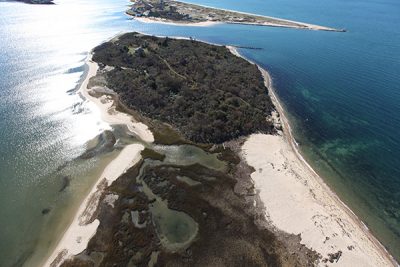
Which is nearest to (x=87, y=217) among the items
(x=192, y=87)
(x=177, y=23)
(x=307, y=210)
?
(x=307, y=210)

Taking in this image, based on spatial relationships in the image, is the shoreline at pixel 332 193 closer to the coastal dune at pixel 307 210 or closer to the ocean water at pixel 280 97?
the coastal dune at pixel 307 210

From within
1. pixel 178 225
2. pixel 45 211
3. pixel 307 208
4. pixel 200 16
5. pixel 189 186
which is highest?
pixel 307 208

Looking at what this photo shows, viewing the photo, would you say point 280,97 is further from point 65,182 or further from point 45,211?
point 45,211

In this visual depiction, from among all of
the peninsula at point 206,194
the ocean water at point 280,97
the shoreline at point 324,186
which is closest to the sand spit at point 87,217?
the peninsula at point 206,194

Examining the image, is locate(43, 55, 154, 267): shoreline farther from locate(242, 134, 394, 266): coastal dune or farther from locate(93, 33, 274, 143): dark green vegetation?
locate(242, 134, 394, 266): coastal dune

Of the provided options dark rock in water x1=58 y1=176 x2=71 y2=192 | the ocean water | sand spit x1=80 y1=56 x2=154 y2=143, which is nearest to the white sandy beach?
the ocean water

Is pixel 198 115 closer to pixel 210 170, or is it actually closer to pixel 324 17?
pixel 210 170

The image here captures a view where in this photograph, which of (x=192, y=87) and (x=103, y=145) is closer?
(x=103, y=145)
